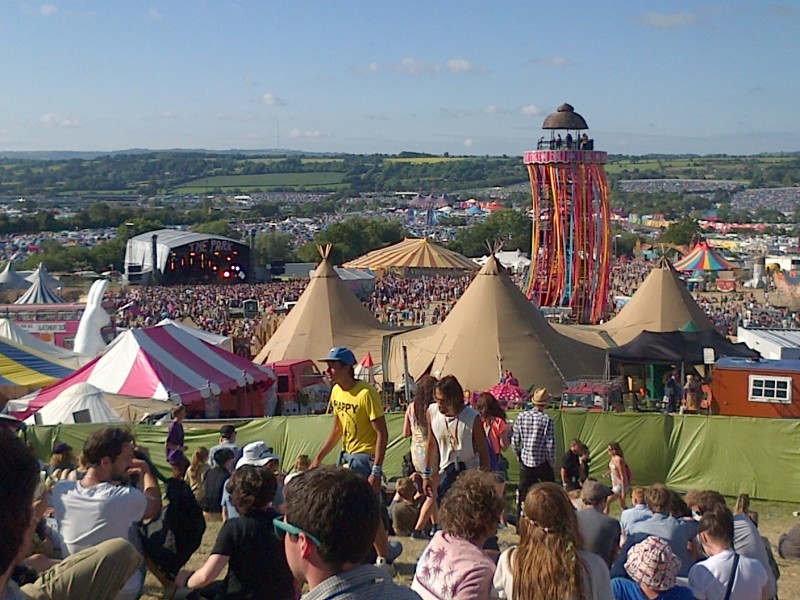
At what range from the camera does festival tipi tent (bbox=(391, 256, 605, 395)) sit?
591 inches

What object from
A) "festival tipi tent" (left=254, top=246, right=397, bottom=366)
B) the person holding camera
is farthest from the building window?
the person holding camera

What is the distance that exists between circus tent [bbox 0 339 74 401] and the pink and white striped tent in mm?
591

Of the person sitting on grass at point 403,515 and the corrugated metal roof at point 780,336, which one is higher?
the person sitting on grass at point 403,515

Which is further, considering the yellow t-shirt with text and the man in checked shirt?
the man in checked shirt

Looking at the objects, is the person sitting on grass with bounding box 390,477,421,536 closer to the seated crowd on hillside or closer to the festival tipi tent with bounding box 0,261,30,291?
the seated crowd on hillside

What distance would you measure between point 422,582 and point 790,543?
4.49 metres

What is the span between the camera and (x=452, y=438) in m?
5.58

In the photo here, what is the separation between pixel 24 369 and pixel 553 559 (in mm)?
12274

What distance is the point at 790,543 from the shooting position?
6871 mm

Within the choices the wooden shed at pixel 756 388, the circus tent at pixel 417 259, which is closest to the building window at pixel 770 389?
the wooden shed at pixel 756 388

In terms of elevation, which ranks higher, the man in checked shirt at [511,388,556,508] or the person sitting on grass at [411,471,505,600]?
the person sitting on grass at [411,471,505,600]

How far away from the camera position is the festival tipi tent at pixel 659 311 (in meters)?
19.7

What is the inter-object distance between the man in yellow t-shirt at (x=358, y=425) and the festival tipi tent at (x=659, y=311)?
571 inches

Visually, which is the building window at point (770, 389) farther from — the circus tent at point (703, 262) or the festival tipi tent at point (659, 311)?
the circus tent at point (703, 262)
